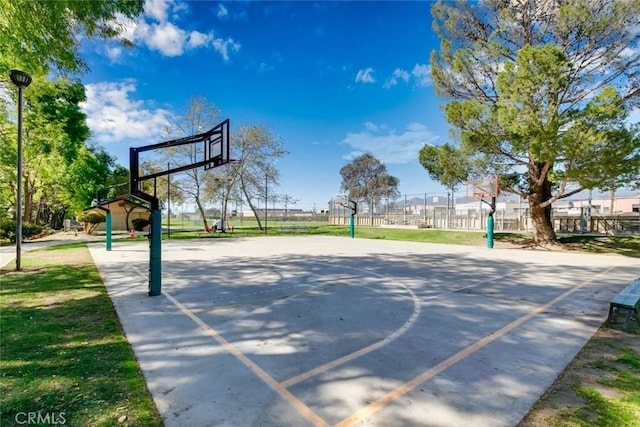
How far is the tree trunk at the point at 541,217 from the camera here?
14195 mm

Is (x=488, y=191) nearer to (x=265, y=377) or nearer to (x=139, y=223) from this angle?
(x=265, y=377)

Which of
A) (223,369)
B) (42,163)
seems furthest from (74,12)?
(42,163)

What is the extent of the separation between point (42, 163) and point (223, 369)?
21.9 m

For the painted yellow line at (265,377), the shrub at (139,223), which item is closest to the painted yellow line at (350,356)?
the painted yellow line at (265,377)

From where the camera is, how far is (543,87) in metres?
11.9

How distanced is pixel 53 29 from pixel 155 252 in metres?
4.47

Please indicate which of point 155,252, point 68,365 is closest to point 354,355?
point 68,365

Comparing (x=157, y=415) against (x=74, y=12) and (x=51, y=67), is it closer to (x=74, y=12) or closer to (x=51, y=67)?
(x=74, y=12)

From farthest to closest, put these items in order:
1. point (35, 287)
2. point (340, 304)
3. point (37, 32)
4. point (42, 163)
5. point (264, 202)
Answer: point (264, 202) < point (42, 163) < point (35, 287) < point (37, 32) < point (340, 304)

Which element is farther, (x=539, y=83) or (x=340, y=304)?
(x=539, y=83)

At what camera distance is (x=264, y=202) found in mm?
28031

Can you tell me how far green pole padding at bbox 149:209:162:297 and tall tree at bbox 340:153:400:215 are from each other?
35563 millimetres

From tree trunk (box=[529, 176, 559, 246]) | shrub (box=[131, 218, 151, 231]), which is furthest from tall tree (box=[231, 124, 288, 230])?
tree trunk (box=[529, 176, 559, 246])

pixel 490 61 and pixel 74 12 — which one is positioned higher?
pixel 490 61
